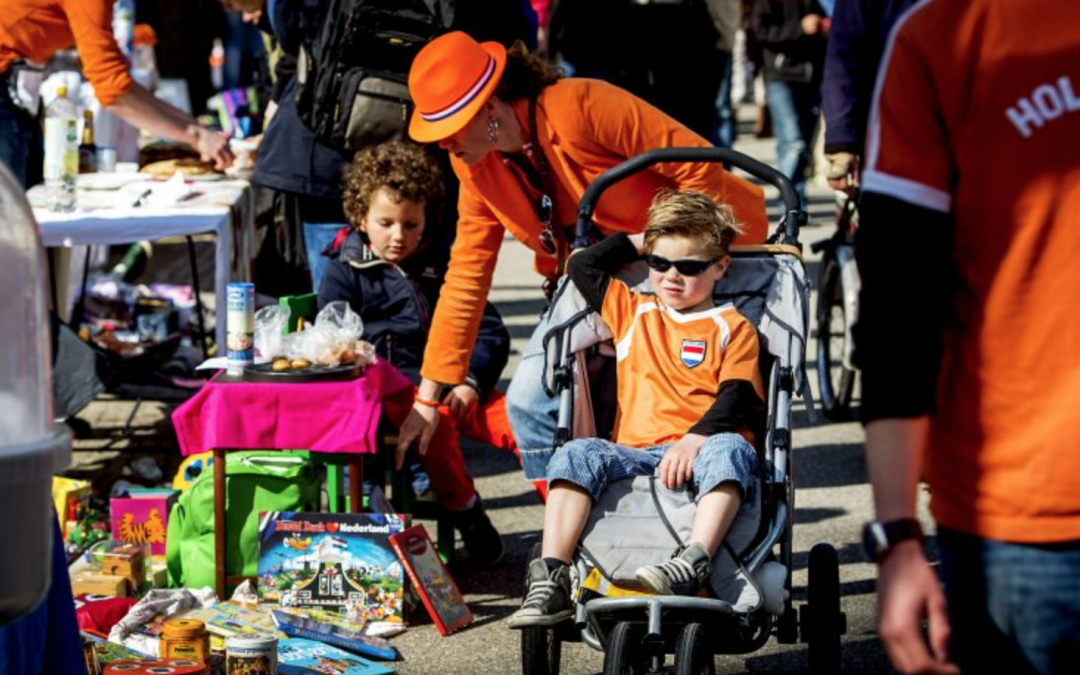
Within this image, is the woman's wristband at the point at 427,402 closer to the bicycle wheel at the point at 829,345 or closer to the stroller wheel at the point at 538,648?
the stroller wheel at the point at 538,648

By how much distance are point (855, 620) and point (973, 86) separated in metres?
3.25

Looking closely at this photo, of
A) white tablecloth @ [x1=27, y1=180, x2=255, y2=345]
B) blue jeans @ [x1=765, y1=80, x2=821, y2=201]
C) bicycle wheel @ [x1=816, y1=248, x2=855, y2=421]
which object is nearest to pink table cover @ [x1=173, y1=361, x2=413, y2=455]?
white tablecloth @ [x1=27, y1=180, x2=255, y2=345]

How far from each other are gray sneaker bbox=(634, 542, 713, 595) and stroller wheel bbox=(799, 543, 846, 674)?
0.37m

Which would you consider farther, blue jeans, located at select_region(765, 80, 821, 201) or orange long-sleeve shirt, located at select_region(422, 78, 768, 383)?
blue jeans, located at select_region(765, 80, 821, 201)

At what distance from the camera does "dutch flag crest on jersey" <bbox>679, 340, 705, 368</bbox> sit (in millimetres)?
4711

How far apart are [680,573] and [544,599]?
0.34 meters

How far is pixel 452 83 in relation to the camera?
5062 millimetres

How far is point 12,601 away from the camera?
208 centimetres

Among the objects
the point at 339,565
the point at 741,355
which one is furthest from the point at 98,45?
the point at 741,355

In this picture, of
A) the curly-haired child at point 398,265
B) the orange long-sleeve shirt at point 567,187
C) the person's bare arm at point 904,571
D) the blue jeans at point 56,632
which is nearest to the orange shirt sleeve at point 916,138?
the person's bare arm at point 904,571

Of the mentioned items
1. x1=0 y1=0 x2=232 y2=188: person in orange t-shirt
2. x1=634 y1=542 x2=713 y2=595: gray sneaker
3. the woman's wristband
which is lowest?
x1=634 y1=542 x2=713 y2=595: gray sneaker

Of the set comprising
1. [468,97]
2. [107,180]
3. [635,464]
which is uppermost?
[468,97]

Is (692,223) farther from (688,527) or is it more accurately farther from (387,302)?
(387,302)

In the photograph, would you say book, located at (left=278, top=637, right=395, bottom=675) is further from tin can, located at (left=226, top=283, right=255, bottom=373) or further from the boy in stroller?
tin can, located at (left=226, top=283, right=255, bottom=373)
